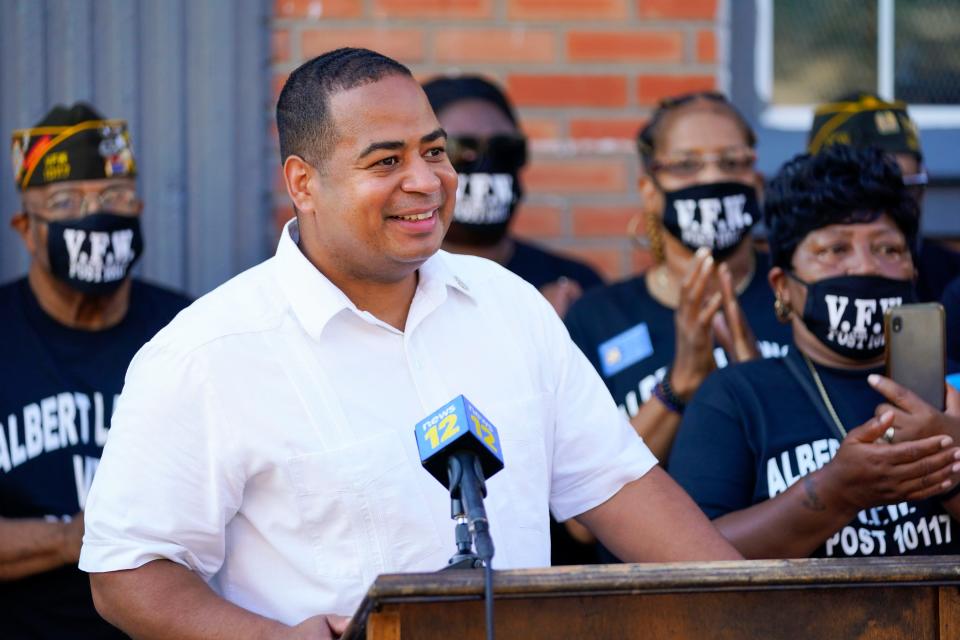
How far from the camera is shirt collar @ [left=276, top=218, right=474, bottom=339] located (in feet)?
8.61

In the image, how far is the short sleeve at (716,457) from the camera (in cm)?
327

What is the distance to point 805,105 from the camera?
5320 millimetres

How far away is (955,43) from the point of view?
17.6 ft

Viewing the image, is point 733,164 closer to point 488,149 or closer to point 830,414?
point 488,149

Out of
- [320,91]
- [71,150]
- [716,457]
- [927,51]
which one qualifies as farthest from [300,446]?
[927,51]

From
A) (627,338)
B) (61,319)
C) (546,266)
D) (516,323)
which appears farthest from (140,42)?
(516,323)

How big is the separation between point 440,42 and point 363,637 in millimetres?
3247

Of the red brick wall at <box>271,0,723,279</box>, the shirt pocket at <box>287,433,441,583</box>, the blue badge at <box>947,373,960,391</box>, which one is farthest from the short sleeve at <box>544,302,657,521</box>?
the red brick wall at <box>271,0,723,279</box>

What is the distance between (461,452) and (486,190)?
→ 251 centimetres

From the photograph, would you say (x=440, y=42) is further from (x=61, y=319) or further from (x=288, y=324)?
(x=288, y=324)

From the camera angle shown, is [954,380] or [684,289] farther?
[684,289]

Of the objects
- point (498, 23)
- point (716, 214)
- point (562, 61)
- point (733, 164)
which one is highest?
point (498, 23)

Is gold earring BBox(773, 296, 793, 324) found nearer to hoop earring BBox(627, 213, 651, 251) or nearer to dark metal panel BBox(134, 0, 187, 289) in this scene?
hoop earring BBox(627, 213, 651, 251)

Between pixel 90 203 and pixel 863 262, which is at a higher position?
pixel 90 203
